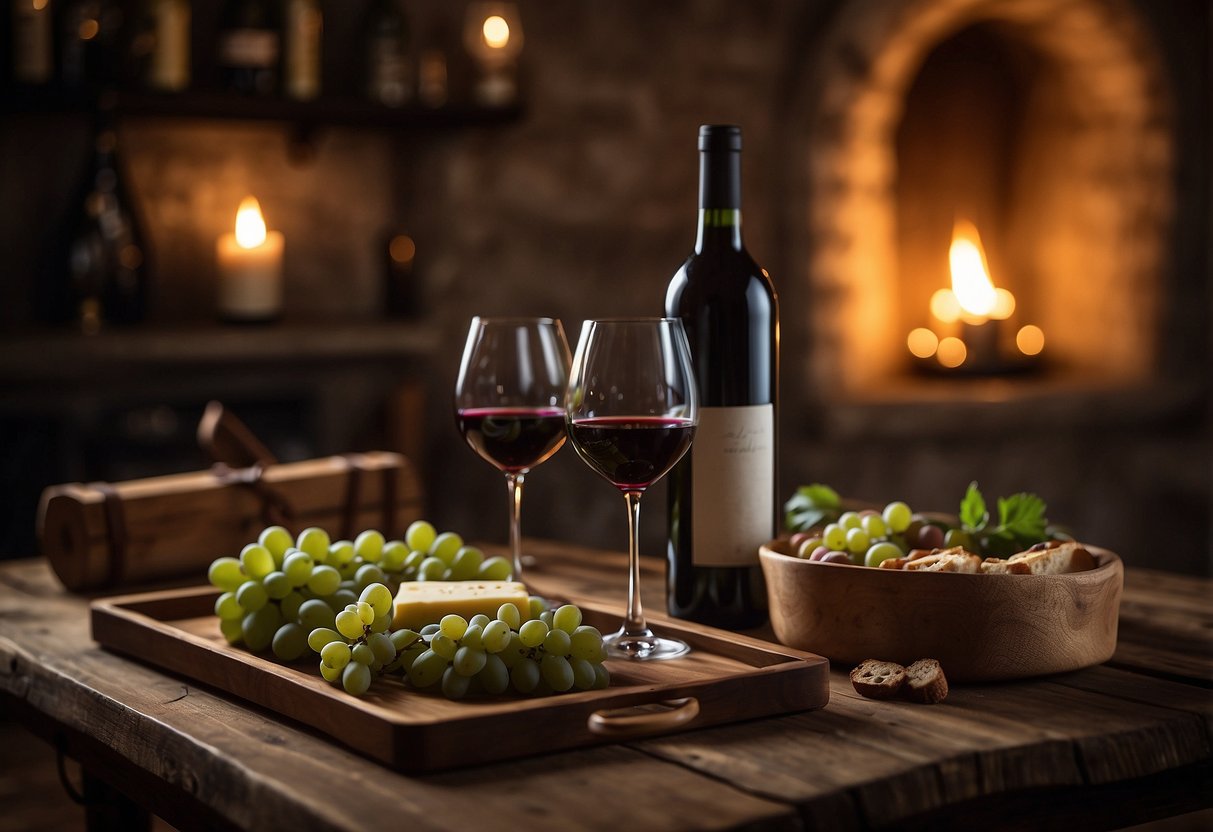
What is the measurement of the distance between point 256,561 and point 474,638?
0.89 ft

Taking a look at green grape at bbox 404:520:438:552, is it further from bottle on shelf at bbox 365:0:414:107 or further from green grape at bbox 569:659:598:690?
bottle on shelf at bbox 365:0:414:107

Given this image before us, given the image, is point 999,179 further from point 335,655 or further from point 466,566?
point 335,655

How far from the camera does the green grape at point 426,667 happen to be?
36.7 inches

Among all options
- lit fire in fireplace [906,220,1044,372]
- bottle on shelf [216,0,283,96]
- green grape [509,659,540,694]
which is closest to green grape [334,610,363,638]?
green grape [509,659,540,694]

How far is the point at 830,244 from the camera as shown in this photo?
3594 millimetres

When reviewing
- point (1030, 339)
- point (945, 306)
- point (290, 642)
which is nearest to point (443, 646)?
point (290, 642)

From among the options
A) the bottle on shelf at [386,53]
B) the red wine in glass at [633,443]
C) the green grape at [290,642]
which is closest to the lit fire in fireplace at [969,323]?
the bottle on shelf at [386,53]

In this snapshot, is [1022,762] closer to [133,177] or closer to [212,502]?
[212,502]

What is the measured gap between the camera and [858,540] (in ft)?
3.71

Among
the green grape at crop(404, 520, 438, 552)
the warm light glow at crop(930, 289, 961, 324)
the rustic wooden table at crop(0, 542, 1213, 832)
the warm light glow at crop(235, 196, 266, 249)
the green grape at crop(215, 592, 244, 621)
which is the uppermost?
the warm light glow at crop(235, 196, 266, 249)

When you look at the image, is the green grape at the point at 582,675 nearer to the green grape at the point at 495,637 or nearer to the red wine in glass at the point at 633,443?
the green grape at the point at 495,637

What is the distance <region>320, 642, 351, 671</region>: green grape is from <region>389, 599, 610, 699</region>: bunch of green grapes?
0.04 meters

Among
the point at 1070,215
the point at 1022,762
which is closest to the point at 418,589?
the point at 1022,762

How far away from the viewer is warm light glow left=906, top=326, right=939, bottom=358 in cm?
392
